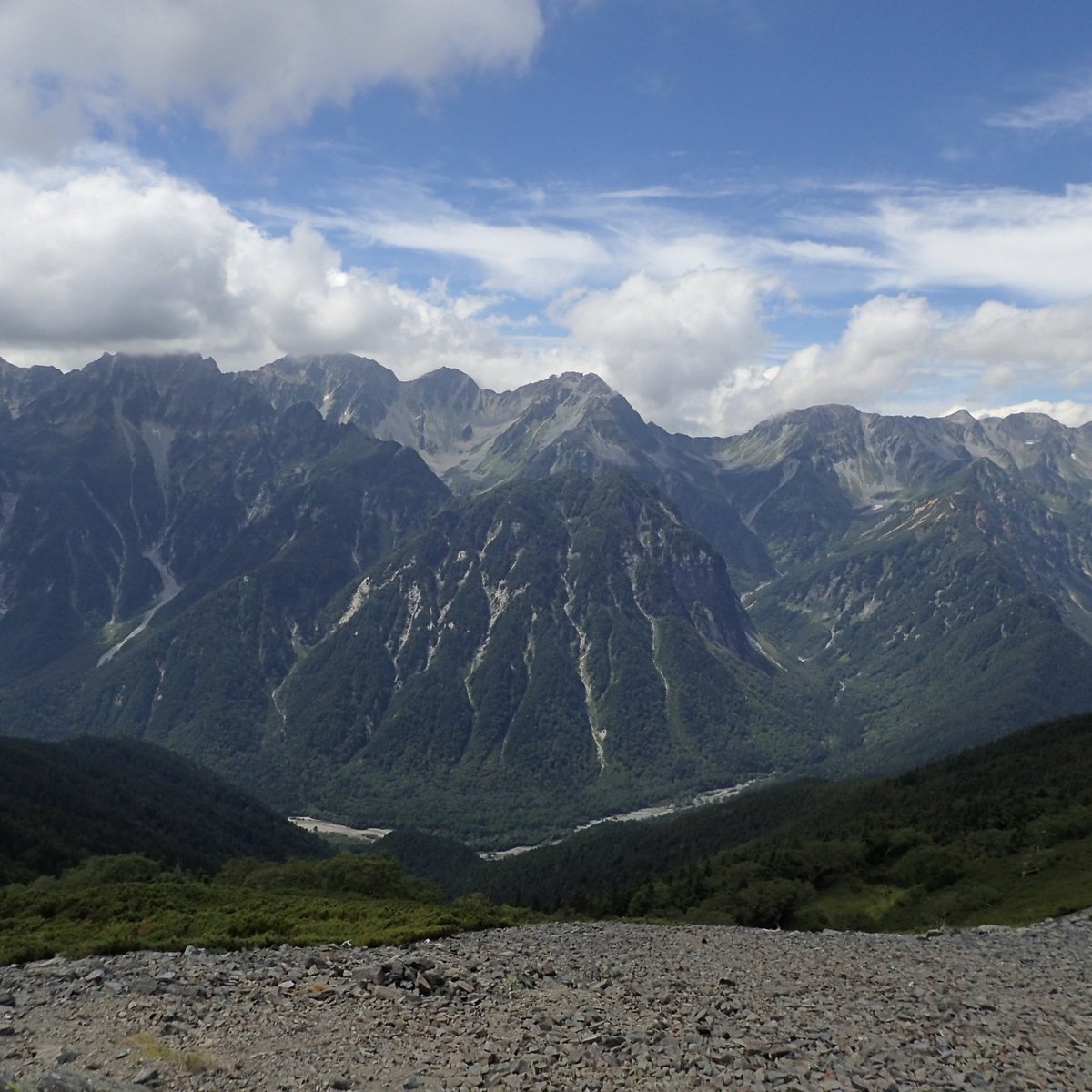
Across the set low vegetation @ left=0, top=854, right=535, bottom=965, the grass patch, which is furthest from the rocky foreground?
low vegetation @ left=0, top=854, right=535, bottom=965

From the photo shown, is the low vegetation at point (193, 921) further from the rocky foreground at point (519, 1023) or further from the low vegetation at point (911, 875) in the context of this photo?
the low vegetation at point (911, 875)

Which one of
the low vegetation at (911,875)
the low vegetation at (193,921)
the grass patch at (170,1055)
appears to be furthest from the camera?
the low vegetation at (911,875)

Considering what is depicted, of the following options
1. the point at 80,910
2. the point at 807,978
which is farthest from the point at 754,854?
the point at 80,910

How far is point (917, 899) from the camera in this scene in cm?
13100

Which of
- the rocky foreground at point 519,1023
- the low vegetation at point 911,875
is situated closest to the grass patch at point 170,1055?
the rocky foreground at point 519,1023

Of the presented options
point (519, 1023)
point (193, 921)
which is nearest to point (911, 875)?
point (193, 921)

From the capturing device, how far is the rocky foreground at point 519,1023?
37.5 m

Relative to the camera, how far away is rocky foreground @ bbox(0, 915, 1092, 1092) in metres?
37.5

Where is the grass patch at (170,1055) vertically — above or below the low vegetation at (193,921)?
above

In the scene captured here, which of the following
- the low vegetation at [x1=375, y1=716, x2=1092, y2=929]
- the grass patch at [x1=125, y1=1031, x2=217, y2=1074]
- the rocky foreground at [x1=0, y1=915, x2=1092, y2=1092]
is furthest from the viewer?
the low vegetation at [x1=375, y1=716, x2=1092, y2=929]

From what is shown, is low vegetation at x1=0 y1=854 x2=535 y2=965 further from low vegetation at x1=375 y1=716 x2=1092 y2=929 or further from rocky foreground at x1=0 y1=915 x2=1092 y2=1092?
low vegetation at x1=375 y1=716 x2=1092 y2=929

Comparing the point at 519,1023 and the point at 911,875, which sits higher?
the point at 519,1023

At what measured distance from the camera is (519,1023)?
44656 millimetres

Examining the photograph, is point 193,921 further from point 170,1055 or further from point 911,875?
point 911,875
